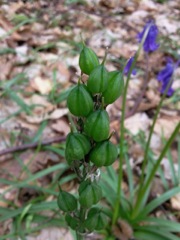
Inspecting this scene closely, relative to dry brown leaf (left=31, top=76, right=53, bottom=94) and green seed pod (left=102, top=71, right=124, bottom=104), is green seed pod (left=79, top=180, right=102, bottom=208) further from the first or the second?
dry brown leaf (left=31, top=76, right=53, bottom=94)

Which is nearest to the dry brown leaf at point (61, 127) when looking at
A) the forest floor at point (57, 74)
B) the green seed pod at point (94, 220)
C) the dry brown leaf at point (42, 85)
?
the forest floor at point (57, 74)

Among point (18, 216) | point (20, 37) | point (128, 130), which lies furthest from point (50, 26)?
point (18, 216)

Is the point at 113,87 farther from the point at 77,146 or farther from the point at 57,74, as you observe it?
the point at 57,74

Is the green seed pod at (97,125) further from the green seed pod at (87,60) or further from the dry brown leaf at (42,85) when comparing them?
the dry brown leaf at (42,85)

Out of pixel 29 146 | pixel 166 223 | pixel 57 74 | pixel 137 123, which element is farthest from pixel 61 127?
pixel 166 223

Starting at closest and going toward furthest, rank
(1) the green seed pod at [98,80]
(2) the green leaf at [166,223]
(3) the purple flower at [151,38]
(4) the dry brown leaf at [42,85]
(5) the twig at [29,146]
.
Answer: (1) the green seed pod at [98,80] < (2) the green leaf at [166,223] < (3) the purple flower at [151,38] < (5) the twig at [29,146] < (4) the dry brown leaf at [42,85]

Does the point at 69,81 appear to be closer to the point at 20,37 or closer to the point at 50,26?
the point at 20,37
